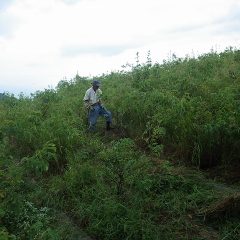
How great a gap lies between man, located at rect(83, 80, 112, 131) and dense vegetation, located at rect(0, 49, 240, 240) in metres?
0.26

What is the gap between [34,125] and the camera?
841 centimetres

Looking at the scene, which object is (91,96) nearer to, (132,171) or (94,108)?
(94,108)

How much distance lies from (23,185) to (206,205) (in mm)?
3002

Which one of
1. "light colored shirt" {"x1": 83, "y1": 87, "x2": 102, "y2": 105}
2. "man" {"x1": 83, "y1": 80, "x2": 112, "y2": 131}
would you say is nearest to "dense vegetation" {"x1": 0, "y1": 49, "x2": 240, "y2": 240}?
"man" {"x1": 83, "y1": 80, "x2": 112, "y2": 131}

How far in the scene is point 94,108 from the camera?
9.90 metres

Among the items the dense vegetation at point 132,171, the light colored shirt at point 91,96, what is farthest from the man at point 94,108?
the dense vegetation at point 132,171

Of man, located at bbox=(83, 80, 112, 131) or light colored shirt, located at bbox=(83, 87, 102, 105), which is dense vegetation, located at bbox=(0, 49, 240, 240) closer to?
man, located at bbox=(83, 80, 112, 131)

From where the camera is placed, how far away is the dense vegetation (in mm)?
5457

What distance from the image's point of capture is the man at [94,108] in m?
9.76

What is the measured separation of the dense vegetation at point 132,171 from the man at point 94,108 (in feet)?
0.87

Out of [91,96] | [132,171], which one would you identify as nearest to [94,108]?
[91,96]

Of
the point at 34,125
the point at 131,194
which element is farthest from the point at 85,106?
the point at 131,194

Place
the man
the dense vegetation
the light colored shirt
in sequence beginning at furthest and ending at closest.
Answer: the light colored shirt → the man → the dense vegetation

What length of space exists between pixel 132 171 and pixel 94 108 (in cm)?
391
